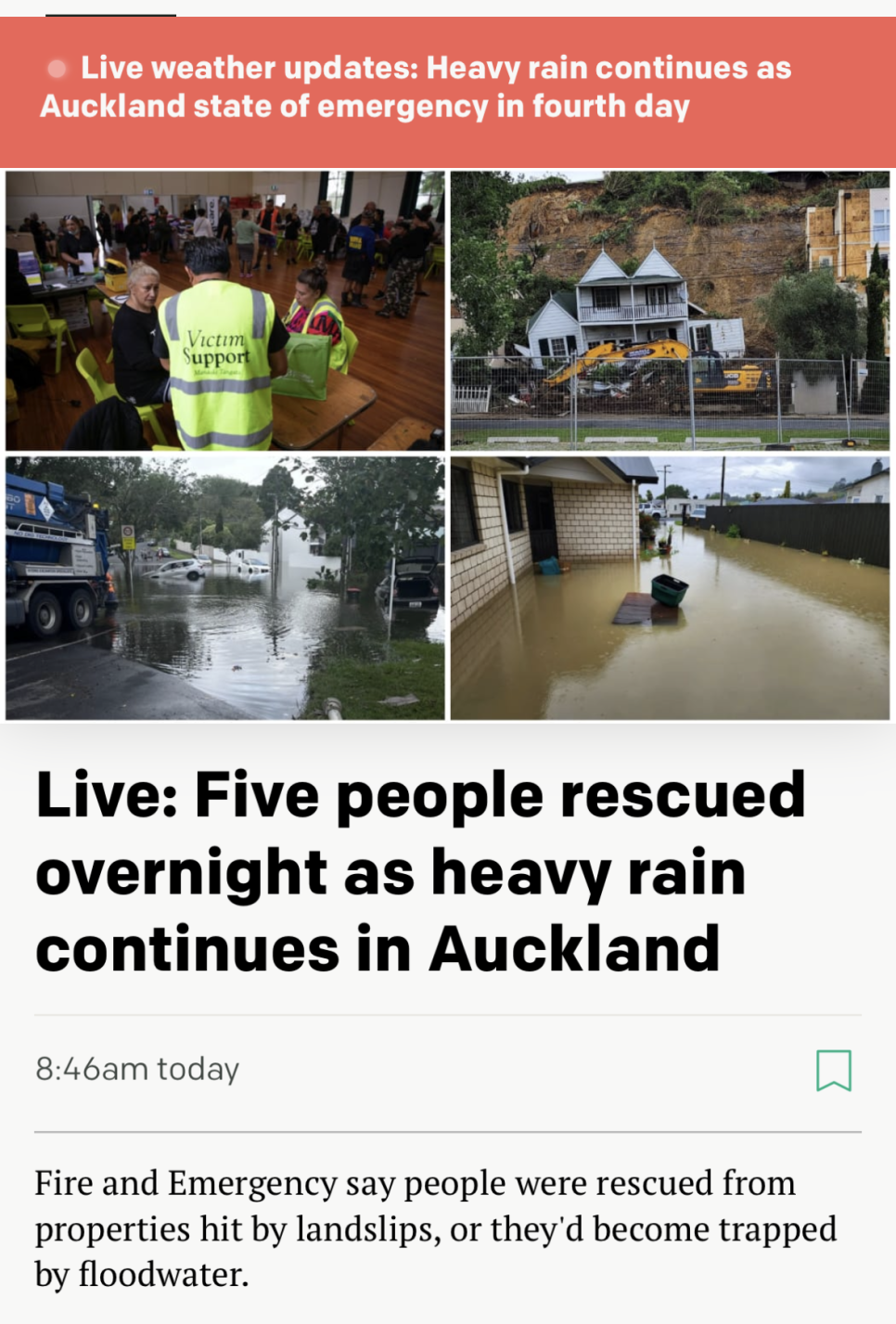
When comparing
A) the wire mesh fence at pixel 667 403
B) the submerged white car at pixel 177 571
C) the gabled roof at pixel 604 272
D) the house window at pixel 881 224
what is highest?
the house window at pixel 881 224

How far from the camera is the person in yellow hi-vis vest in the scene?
2.48 meters

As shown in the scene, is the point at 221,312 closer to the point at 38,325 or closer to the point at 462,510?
the point at 38,325

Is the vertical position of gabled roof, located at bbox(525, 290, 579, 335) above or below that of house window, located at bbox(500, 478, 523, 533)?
above

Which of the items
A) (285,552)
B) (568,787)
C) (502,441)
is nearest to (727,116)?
(502,441)

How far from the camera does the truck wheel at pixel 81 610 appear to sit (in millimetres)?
2633

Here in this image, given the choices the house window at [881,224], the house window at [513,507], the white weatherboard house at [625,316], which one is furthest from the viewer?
the house window at [513,507]

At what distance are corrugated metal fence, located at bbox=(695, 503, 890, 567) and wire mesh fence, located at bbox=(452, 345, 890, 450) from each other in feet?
0.78

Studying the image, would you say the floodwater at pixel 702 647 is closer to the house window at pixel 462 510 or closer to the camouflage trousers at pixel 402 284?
the house window at pixel 462 510

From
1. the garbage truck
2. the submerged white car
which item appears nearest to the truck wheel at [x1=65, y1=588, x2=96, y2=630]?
the garbage truck

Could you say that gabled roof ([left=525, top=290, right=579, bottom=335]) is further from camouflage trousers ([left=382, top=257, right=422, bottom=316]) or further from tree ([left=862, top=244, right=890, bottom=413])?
tree ([left=862, top=244, right=890, bottom=413])

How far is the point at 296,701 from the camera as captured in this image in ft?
8.41

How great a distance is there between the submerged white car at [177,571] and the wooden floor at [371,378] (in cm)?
45

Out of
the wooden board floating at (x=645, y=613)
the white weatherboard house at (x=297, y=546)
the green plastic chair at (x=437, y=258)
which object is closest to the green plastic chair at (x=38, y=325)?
the white weatherboard house at (x=297, y=546)

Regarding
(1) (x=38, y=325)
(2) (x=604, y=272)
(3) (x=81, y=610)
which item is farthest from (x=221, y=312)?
(2) (x=604, y=272)
